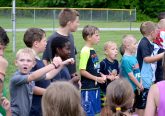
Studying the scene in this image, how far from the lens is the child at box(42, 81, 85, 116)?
308 cm

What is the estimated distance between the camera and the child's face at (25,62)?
4.93 metres

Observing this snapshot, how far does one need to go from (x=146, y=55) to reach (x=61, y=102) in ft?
13.5

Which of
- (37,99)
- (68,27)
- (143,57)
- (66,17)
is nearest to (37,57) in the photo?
(37,99)

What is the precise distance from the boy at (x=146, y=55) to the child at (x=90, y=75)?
2.40 ft

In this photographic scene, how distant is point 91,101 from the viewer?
6.92 metres

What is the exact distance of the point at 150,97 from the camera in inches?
142

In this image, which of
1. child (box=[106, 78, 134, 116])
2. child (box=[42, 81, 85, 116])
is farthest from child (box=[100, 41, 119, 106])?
child (box=[42, 81, 85, 116])

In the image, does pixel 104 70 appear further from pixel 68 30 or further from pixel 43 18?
pixel 43 18

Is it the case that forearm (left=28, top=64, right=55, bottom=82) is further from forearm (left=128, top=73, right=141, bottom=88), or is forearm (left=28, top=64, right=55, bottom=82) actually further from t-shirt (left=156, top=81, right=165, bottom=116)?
forearm (left=128, top=73, right=141, bottom=88)

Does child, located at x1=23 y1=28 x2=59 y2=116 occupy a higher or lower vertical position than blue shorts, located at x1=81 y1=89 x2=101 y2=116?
higher

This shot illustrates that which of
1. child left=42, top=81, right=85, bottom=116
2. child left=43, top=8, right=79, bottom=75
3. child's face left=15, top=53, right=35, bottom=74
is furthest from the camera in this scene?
child left=43, top=8, right=79, bottom=75

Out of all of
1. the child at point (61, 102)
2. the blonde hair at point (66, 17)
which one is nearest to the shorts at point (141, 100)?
the blonde hair at point (66, 17)

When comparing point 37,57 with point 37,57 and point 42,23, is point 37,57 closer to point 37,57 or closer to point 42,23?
point 37,57

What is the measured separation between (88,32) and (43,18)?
99.4ft
